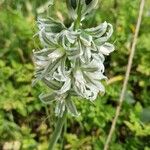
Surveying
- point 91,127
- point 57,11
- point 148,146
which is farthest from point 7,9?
point 148,146

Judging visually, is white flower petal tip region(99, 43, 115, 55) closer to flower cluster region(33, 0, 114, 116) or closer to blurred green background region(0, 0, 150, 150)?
flower cluster region(33, 0, 114, 116)

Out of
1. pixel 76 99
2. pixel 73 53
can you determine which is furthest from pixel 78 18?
pixel 76 99

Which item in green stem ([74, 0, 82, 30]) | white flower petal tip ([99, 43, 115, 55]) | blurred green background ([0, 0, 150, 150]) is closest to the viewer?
green stem ([74, 0, 82, 30])

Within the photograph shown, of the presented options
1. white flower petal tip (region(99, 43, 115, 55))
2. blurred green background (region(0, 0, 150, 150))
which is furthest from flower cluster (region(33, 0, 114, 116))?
blurred green background (region(0, 0, 150, 150))

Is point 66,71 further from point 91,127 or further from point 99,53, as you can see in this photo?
point 91,127

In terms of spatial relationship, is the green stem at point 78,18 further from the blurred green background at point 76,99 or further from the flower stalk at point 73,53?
the blurred green background at point 76,99
